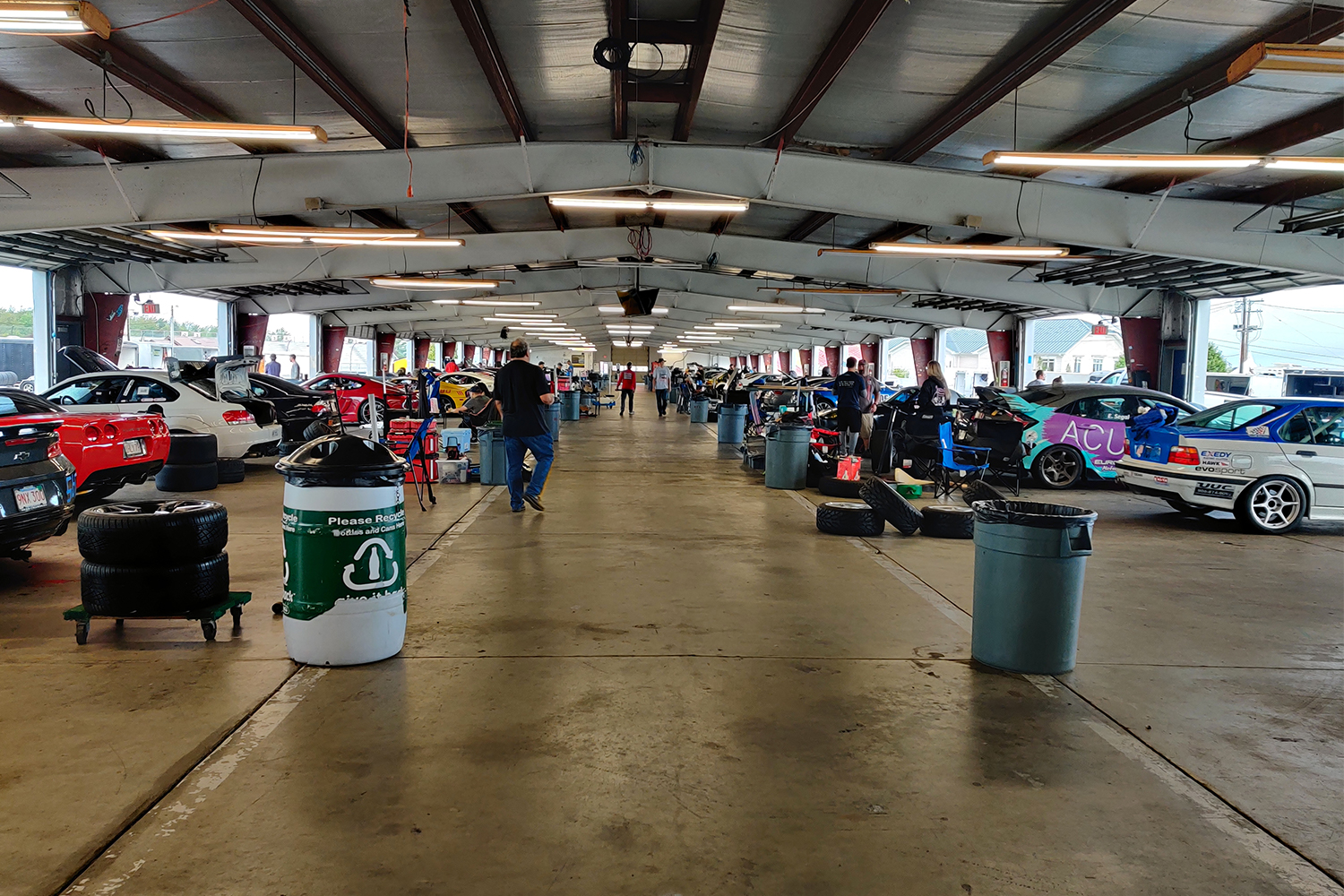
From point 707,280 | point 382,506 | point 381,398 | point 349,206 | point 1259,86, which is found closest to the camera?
point 382,506

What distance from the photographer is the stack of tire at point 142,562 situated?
4668mm

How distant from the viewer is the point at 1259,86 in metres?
8.80

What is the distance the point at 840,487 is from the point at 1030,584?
629cm

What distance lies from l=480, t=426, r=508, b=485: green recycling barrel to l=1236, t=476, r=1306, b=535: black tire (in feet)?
28.9

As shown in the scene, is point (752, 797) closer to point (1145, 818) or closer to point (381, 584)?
point (1145, 818)

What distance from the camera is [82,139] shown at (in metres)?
11.2

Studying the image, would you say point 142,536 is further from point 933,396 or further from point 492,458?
point 933,396

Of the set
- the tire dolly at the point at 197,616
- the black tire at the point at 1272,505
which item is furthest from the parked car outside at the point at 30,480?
the black tire at the point at 1272,505

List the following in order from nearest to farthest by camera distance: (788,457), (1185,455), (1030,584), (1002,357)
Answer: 1. (1030,584)
2. (1185,455)
3. (788,457)
4. (1002,357)

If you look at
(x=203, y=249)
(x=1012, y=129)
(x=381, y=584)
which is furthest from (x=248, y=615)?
(x=203, y=249)

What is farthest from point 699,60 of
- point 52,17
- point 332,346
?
point 332,346

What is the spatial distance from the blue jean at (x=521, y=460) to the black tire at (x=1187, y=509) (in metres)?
7.09

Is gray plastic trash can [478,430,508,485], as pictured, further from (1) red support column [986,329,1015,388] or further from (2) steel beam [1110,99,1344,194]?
(1) red support column [986,329,1015,388]

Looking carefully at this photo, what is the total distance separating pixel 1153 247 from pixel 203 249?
18150 mm
